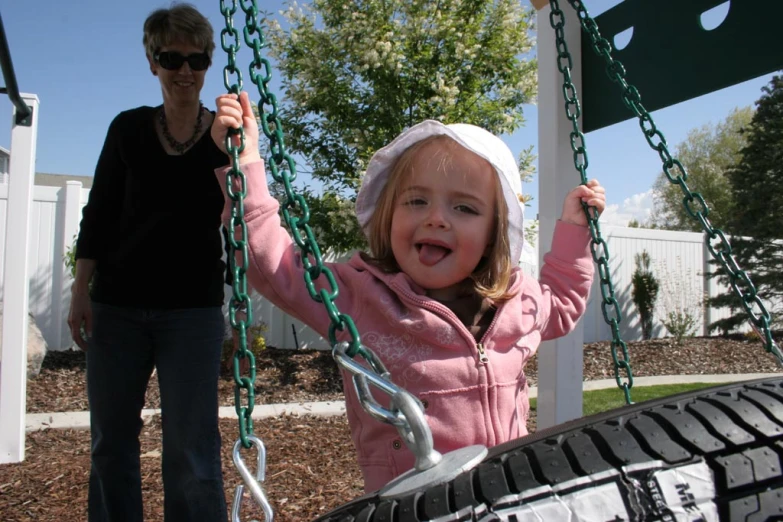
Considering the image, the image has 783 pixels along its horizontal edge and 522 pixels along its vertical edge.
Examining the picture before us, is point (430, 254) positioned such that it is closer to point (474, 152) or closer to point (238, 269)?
point (474, 152)

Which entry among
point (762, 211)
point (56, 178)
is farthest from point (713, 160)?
point (56, 178)

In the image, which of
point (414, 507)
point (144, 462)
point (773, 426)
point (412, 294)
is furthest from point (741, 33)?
point (144, 462)

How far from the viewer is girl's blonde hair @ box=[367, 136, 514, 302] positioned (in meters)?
1.67

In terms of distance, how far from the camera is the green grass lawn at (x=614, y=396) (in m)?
5.48

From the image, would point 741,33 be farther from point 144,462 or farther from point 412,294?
point 144,462

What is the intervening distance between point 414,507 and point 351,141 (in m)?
6.46

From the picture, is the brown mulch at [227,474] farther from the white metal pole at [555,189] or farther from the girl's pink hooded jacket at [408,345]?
the white metal pole at [555,189]

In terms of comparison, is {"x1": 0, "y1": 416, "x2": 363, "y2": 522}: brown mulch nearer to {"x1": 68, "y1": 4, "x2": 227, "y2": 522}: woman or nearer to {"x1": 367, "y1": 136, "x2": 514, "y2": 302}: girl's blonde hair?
{"x1": 68, "y1": 4, "x2": 227, "y2": 522}: woman

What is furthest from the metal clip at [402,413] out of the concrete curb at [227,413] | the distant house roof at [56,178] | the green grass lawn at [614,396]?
the distant house roof at [56,178]

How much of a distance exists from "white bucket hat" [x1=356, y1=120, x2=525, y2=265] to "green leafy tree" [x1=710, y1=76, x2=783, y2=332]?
12192 mm

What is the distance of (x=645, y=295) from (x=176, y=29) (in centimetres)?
1150

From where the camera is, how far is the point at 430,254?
157 cm

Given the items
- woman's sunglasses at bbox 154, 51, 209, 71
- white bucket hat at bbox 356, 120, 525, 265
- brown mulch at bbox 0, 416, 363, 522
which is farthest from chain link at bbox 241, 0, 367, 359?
brown mulch at bbox 0, 416, 363, 522

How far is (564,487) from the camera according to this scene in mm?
787
